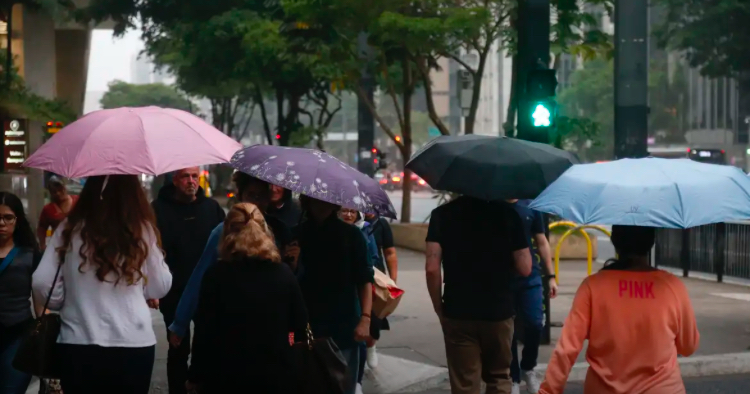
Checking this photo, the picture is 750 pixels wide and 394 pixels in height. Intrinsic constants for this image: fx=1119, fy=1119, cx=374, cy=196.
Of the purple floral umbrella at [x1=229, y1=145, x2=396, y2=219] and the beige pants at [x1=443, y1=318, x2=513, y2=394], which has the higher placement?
the purple floral umbrella at [x1=229, y1=145, x2=396, y2=219]

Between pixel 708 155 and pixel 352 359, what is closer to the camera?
pixel 352 359

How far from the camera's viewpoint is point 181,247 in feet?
23.9

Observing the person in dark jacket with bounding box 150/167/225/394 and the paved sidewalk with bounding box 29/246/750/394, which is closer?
the person in dark jacket with bounding box 150/167/225/394

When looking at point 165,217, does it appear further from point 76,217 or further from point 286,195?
point 76,217

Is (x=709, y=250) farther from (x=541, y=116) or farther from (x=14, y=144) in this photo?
(x=14, y=144)

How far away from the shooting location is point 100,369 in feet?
15.6

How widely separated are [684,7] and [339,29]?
23.5 m

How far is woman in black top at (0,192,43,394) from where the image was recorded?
241 inches

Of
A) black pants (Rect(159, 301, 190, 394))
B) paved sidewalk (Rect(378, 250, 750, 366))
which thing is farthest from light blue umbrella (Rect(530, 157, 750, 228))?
paved sidewalk (Rect(378, 250, 750, 366))

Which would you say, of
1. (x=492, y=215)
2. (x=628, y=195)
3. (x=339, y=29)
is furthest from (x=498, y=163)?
(x=339, y=29)

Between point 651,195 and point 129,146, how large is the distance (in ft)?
8.06

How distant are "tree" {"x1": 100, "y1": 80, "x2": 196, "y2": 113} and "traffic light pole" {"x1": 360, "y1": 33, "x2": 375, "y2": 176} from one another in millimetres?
81193

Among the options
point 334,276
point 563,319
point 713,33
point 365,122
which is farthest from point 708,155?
point 334,276

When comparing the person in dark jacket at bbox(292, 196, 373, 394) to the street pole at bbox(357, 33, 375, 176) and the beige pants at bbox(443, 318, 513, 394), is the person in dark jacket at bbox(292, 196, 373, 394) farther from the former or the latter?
the street pole at bbox(357, 33, 375, 176)
